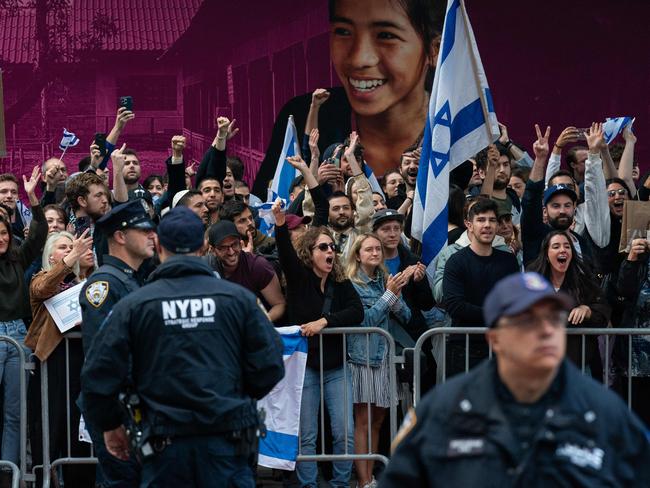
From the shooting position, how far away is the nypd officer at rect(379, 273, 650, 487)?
184 inches

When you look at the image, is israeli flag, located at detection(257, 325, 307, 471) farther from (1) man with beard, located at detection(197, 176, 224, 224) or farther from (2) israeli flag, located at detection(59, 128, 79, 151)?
(2) israeli flag, located at detection(59, 128, 79, 151)

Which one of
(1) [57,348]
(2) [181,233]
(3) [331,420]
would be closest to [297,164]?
(3) [331,420]

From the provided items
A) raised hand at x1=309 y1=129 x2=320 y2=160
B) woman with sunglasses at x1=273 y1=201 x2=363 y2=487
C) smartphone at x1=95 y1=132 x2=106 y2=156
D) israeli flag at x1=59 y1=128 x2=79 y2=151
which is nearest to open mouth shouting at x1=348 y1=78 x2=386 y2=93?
raised hand at x1=309 y1=129 x2=320 y2=160

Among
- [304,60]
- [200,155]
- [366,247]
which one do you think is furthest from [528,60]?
[366,247]

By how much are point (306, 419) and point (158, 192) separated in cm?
378

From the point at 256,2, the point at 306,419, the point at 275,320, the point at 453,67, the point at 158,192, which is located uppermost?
the point at 256,2

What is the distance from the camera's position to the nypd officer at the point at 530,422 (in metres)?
4.68

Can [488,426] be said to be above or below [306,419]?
above

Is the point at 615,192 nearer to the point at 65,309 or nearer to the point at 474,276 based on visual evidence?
the point at 474,276

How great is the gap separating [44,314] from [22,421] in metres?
0.72

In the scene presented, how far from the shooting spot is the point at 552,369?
4.66m

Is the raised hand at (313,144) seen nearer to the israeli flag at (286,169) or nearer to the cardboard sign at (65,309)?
the israeli flag at (286,169)

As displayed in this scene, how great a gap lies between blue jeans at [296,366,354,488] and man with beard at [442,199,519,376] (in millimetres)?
758

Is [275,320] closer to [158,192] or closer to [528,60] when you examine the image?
[158,192]
